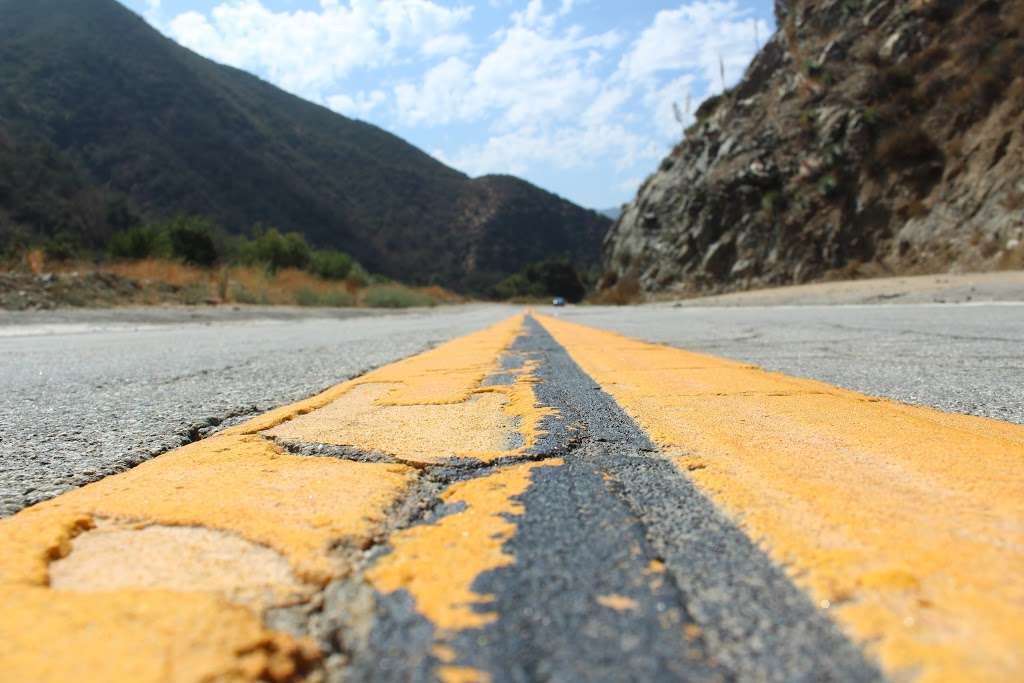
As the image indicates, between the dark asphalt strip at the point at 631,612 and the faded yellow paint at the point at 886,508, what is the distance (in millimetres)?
45

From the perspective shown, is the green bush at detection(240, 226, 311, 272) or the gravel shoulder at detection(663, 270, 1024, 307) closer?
the gravel shoulder at detection(663, 270, 1024, 307)

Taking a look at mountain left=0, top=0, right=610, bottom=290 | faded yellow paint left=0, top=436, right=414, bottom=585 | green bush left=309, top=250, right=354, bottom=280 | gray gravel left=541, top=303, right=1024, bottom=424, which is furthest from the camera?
mountain left=0, top=0, right=610, bottom=290

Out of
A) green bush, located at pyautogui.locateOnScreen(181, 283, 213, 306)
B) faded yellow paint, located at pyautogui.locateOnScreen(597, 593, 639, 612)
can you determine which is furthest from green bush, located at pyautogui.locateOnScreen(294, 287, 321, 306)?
faded yellow paint, located at pyautogui.locateOnScreen(597, 593, 639, 612)

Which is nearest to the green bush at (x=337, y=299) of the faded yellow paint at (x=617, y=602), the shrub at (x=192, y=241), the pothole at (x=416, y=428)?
the shrub at (x=192, y=241)

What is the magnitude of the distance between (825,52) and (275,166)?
5251 centimetres

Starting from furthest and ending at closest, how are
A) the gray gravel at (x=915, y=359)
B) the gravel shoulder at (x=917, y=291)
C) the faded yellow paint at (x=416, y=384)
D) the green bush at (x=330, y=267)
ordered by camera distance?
the green bush at (x=330, y=267) → the gravel shoulder at (x=917, y=291) → the gray gravel at (x=915, y=359) → the faded yellow paint at (x=416, y=384)

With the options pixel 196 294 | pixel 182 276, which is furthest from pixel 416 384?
pixel 182 276

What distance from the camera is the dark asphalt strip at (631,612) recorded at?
592 millimetres

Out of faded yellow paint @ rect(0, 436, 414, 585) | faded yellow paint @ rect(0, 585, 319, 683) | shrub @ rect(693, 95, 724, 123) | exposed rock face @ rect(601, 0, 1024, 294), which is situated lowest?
faded yellow paint @ rect(0, 436, 414, 585)

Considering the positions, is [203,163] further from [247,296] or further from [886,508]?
[886,508]

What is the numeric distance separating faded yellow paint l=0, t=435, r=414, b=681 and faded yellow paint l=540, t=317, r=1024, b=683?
548mm

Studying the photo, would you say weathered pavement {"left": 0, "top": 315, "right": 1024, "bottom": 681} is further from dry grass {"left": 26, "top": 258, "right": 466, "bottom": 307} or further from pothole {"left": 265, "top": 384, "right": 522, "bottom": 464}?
dry grass {"left": 26, "top": 258, "right": 466, "bottom": 307}

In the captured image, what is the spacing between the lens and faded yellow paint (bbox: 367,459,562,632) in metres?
0.70

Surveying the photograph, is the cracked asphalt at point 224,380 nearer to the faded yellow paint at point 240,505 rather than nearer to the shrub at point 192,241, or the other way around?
the faded yellow paint at point 240,505
